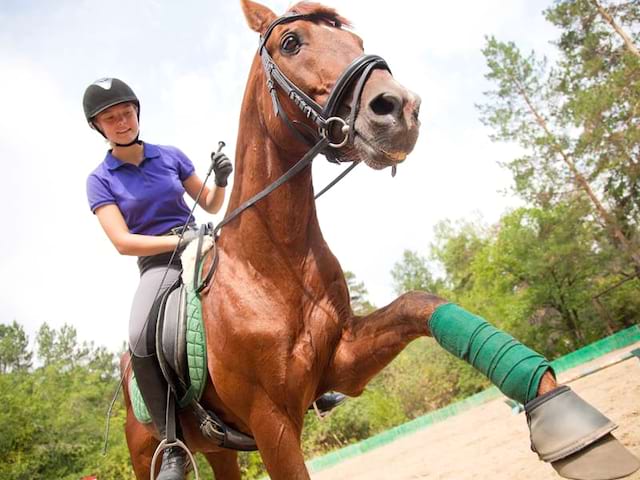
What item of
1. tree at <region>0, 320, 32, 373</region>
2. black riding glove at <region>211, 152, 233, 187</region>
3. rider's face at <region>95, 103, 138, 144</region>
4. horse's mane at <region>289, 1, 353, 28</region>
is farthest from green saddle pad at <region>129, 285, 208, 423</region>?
tree at <region>0, 320, 32, 373</region>

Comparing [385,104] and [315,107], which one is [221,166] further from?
[385,104]

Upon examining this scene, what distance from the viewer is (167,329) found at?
3266 millimetres

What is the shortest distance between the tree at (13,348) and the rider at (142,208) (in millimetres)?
64586

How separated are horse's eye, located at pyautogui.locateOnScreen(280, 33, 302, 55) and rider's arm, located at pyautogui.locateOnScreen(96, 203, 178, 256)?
1.55 metres

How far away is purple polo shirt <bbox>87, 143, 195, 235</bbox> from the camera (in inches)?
146

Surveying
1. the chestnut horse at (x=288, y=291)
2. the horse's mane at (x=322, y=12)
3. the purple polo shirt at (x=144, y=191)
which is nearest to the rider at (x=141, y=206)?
the purple polo shirt at (x=144, y=191)

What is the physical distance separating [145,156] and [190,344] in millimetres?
1733

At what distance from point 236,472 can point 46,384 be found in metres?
46.9

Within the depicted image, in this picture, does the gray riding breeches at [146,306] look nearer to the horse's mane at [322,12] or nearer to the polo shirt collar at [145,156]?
the polo shirt collar at [145,156]

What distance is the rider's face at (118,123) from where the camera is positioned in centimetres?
375

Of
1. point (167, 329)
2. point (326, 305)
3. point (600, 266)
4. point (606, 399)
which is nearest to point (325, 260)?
point (326, 305)

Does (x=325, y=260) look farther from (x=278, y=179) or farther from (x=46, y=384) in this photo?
(x=46, y=384)

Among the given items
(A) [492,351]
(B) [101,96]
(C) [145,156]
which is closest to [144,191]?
(C) [145,156]

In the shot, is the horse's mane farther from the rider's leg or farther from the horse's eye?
the rider's leg
